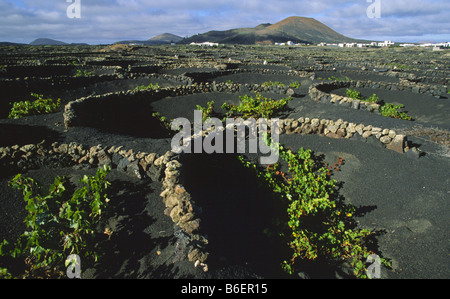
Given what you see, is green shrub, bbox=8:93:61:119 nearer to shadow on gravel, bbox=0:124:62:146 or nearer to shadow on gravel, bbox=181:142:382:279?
shadow on gravel, bbox=0:124:62:146

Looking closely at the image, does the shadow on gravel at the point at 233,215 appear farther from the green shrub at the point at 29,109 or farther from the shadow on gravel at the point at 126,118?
the green shrub at the point at 29,109

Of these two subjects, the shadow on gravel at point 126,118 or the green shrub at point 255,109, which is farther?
the green shrub at point 255,109

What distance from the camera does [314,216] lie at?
6.89 meters

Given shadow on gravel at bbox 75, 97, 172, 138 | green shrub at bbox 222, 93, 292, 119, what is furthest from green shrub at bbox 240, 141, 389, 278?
shadow on gravel at bbox 75, 97, 172, 138

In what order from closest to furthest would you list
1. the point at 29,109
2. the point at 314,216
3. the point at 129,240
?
the point at 129,240 < the point at 314,216 < the point at 29,109

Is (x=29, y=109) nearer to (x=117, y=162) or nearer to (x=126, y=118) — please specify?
(x=126, y=118)

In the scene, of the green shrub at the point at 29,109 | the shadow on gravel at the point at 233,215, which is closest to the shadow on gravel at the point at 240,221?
the shadow on gravel at the point at 233,215

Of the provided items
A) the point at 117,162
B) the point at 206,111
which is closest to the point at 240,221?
the point at 117,162

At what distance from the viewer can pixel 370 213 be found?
6.82 metres

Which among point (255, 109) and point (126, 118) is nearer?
point (126, 118)

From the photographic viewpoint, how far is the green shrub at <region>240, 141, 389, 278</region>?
5898mm

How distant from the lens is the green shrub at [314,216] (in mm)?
5898
